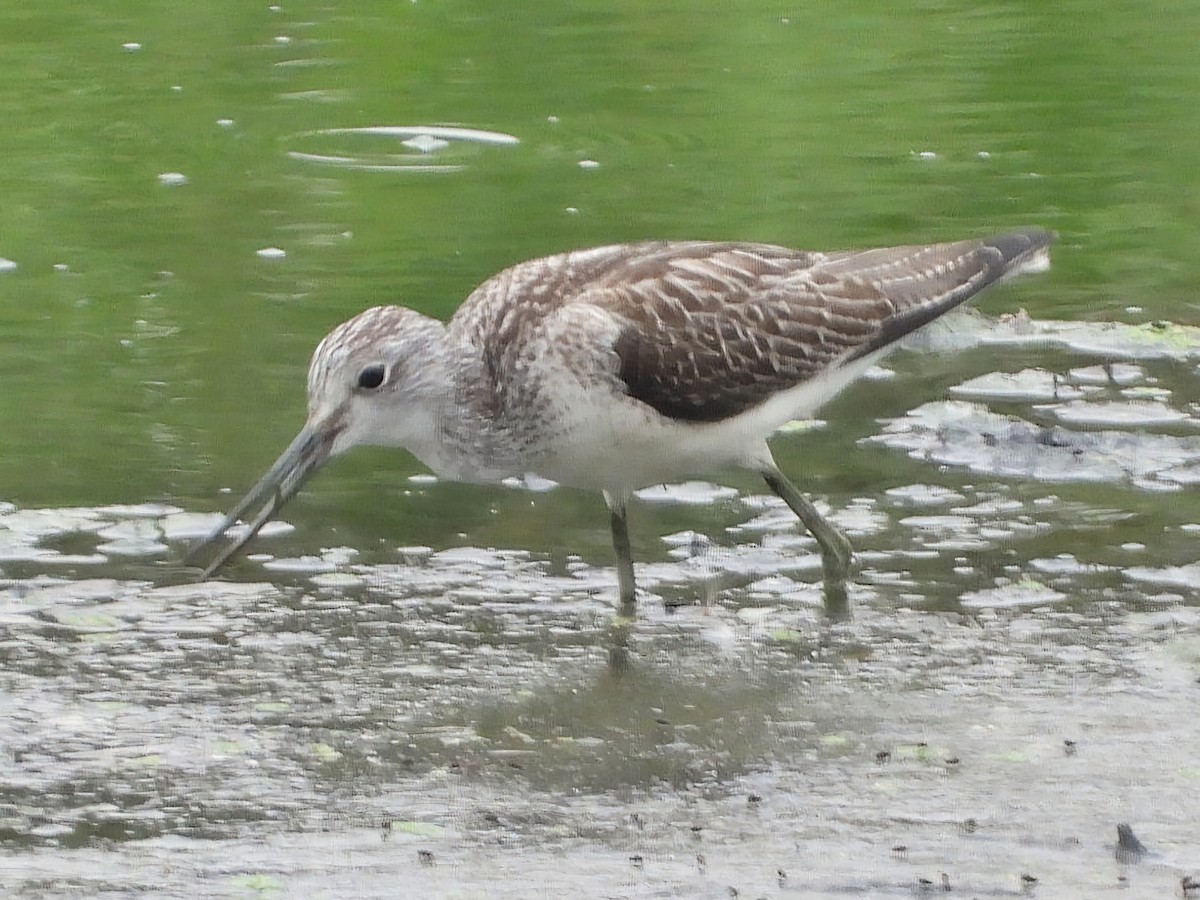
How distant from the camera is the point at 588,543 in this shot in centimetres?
788

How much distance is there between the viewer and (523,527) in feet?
26.2

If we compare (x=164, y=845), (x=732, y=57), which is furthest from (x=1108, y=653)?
(x=732, y=57)

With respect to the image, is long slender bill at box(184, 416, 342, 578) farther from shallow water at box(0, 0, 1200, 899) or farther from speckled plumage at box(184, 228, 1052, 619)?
shallow water at box(0, 0, 1200, 899)

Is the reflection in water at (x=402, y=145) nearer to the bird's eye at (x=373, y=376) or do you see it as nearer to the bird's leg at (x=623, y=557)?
the bird's leg at (x=623, y=557)

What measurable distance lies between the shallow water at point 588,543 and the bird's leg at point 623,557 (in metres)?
0.08

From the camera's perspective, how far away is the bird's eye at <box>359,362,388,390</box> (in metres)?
6.79

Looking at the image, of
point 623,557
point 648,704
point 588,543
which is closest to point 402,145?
point 588,543

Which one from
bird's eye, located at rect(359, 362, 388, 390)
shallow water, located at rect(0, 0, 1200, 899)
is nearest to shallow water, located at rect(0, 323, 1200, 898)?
shallow water, located at rect(0, 0, 1200, 899)

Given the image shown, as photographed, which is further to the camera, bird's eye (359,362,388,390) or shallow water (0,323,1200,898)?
bird's eye (359,362,388,390)

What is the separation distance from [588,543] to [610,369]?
112cm

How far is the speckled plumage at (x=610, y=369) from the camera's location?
6863mm

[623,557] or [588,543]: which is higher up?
[623,557]

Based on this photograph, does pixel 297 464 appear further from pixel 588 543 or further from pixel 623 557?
pixel 588 543

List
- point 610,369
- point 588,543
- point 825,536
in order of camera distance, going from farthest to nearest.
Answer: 1. point 588,543
2. point 825,536
3. point 610,369
